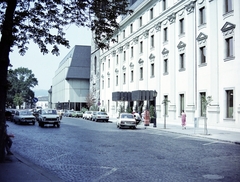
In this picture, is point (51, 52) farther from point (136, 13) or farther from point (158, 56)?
point (136, 13)

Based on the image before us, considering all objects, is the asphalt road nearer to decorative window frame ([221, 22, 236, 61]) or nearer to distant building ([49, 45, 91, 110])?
decorative window frame ([221, 22, 236, 61])

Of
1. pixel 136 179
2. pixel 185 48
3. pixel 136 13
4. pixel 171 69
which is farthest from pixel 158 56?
pixel 136 179

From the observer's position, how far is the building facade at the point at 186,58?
24.2 metres

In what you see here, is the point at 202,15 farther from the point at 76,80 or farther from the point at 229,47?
the point at 76,80

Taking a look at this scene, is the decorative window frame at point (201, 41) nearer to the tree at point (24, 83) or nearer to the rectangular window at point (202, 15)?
the rectangular window at point (202, 15)

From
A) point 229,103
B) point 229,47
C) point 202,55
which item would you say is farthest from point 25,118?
point 229,47

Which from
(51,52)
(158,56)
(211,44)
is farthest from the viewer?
(158,56)

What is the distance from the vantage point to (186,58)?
30531 mm

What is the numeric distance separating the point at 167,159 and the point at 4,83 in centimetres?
622

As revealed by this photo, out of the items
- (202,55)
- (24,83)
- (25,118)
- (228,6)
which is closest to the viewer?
(228,6)

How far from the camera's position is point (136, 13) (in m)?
43.9

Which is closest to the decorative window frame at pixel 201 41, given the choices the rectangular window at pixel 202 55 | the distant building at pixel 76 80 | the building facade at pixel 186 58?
the building facade at pixel 186 58

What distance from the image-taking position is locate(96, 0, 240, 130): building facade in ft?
79.4

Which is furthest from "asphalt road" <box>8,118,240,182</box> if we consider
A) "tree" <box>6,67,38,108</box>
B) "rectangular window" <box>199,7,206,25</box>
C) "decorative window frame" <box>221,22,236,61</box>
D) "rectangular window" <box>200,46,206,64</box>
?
"tree" <box>6,67,38,108</box>
